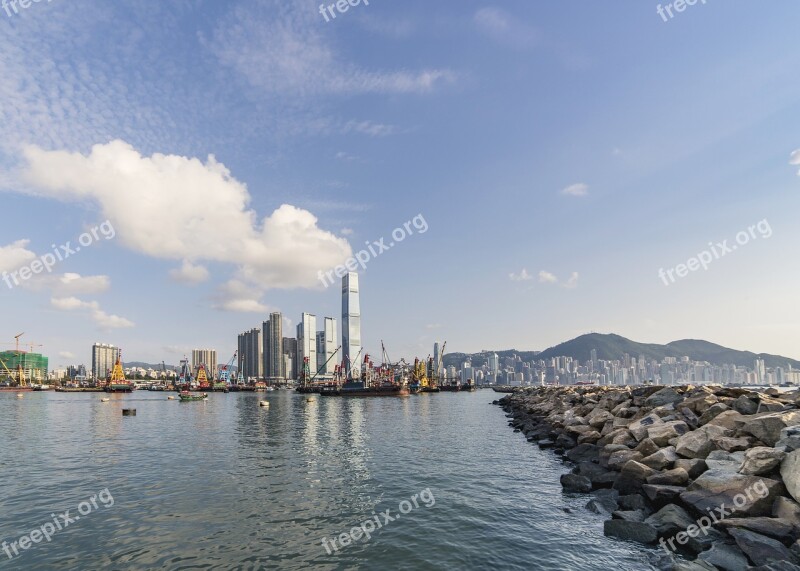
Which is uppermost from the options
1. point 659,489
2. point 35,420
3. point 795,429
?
point 795,429

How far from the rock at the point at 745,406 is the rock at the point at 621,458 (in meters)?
9.37

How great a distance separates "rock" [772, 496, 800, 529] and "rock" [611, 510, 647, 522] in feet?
16.2

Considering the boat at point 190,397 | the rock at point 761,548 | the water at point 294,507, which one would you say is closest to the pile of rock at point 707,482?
the rock at point 761,548

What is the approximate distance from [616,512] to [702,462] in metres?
6.18

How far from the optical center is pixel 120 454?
37.9 meters

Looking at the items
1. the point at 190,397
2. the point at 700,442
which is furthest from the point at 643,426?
the point at 190,397

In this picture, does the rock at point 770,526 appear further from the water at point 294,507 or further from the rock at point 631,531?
the water at point 294,507

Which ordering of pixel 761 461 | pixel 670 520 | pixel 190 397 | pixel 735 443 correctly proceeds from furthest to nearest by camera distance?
1. pixel 190 397
2. pixel 735 443
3. pixel 761 461
4. pixel 670 520

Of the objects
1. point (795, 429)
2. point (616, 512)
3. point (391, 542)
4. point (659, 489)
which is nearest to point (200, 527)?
point (391, 542)

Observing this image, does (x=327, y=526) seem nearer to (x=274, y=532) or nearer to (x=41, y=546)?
(x=274, y=532)

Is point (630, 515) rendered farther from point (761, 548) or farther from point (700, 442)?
point (700, 442)

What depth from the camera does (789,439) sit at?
63.1 feet

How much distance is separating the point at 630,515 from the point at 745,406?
16.7 meters

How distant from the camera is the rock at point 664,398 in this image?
125ft
